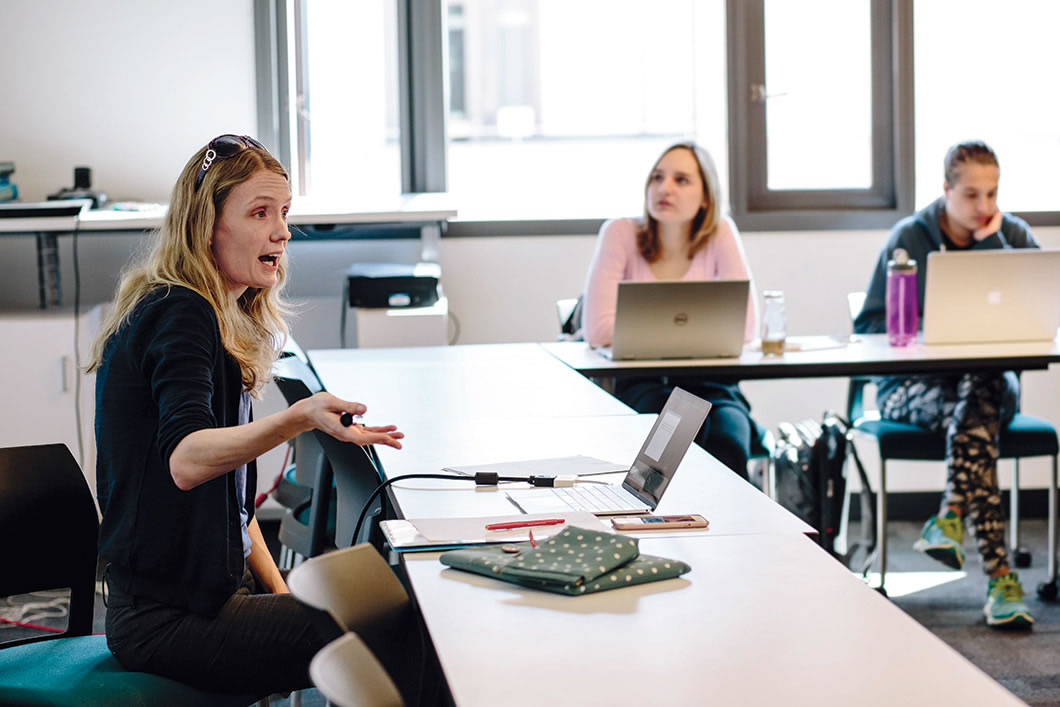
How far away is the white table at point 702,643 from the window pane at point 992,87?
12.1 ft

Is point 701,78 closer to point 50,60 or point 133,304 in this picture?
point 50,60

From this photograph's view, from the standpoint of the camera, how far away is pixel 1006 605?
11.2 feet

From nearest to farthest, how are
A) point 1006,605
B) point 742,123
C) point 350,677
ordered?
point 350,677, point 1006,605, point 742,123

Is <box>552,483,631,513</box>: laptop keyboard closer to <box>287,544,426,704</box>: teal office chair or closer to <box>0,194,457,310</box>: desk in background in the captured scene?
<box>287,544,426,704</box>: teal office chair

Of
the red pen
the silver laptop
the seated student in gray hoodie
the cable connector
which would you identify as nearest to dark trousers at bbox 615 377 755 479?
the silver laptop

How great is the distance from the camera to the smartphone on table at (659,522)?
1.74 meters

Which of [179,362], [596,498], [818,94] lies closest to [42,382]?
[179,362]

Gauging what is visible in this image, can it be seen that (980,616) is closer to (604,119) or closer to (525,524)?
(525,524)

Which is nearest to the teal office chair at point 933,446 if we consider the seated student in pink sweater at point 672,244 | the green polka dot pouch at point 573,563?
the seated student in pink sweater at point 672,244

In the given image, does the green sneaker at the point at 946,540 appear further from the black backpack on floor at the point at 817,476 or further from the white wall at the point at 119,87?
the white wall at the point at 119,87

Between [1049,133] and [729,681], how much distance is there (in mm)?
4393

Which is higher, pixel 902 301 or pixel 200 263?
pixel 200 263

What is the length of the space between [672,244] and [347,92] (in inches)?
61.8

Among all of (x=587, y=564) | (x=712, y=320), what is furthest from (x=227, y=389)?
(x=712, y=320)
